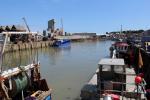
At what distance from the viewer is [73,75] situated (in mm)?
27516

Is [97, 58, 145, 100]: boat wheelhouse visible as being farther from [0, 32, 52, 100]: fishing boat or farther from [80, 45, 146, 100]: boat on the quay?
[0, 32, 52, 100]: fishing boat

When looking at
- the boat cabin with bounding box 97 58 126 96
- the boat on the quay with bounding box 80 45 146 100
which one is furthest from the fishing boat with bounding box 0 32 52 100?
the boat cabin with bounding box 97 58 126 96

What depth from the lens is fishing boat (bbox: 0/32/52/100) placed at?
10875 millimetres

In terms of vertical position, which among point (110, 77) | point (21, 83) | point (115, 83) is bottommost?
point (115, 83)

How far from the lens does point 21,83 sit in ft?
40.2

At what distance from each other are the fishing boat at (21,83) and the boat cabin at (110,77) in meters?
3.01

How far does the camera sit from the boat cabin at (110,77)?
14.5 meters

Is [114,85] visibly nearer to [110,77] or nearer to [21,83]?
[110,77]

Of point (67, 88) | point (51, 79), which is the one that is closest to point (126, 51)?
point (51, 79)

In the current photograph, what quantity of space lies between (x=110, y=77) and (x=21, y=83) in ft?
17.6

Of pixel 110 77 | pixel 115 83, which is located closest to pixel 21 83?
pixel 115 83

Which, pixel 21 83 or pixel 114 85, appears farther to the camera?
pixel 114 85

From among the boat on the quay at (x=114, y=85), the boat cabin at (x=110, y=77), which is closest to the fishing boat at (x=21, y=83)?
the boat on the quay at (x=114, y=85)

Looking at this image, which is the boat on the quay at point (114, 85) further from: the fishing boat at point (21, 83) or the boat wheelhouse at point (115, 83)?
the fishing boat at point (21, 83)
